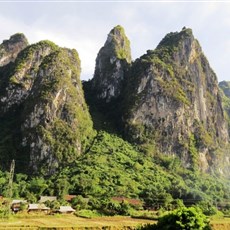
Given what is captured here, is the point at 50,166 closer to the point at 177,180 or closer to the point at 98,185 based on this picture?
the point at 98,185

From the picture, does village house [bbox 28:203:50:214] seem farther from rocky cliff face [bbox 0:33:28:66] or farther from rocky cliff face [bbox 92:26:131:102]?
rocky cliff face [bbox 0:33:28:66]

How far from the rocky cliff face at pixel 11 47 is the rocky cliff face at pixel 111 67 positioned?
104 feet

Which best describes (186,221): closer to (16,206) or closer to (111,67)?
(16,206)

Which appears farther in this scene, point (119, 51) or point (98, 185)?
point (119, 51)

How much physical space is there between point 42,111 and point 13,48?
53435 millimetres

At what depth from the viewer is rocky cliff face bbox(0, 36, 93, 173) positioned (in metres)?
101

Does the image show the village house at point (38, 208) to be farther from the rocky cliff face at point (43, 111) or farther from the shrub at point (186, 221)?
the shrub at point (186, 221)

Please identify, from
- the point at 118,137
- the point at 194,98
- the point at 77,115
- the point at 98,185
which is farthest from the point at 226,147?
the point at 98,185

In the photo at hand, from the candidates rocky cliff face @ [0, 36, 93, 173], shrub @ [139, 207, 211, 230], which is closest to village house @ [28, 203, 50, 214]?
rocky cliff face @ [0, 36, 93, 173]

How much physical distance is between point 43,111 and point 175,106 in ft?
124

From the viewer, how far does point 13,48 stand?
15038 cm

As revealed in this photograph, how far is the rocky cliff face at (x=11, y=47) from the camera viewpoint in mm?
148637

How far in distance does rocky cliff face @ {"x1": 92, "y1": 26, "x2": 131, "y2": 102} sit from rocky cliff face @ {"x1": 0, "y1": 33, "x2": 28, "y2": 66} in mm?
31774

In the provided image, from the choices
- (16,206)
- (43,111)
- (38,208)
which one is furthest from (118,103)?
(38,208)
